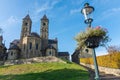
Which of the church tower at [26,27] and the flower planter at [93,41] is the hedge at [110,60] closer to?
the flower planter at [93,41]

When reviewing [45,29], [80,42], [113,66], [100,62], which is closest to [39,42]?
[45,29]

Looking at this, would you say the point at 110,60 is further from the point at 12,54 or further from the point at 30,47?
the point at 12,54

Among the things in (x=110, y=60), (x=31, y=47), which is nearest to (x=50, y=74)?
(x=110, y=60)

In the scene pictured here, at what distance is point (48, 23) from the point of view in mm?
72812

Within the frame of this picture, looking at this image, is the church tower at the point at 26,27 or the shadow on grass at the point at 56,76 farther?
the church tower at the point at 26,27

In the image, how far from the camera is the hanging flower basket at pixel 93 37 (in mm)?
8938

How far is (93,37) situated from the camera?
9.02 metres

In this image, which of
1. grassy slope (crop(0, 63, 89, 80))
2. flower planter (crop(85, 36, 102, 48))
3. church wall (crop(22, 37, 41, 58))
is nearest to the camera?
flower planter (crop(85, 36, 102, 48))

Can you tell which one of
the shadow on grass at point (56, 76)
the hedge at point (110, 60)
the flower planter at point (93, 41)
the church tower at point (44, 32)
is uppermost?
the church tower at point (44, 32)

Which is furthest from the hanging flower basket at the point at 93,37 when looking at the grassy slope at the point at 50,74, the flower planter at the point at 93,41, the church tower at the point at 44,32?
the church tower at the point at 44,32

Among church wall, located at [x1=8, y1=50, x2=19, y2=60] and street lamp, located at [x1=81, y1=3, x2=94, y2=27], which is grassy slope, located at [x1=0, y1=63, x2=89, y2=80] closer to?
street lamp, located at [x1=81, y1=3, x2=94, y2=27]

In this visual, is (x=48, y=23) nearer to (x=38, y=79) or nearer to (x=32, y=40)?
(x=32, y=40)

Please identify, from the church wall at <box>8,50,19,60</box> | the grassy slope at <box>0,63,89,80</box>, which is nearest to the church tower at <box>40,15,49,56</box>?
the church wall at <box>8,50,19,60</box>

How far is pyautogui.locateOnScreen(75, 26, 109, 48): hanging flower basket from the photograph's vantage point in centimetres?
894
